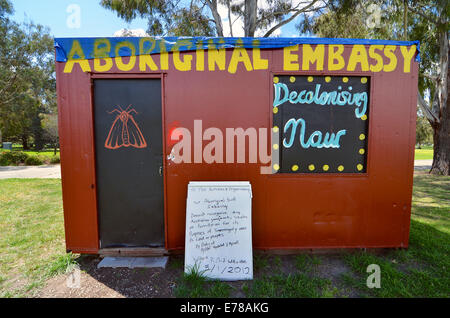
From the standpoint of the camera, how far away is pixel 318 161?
301 centimetres

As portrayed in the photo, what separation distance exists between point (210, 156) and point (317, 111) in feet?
5.29

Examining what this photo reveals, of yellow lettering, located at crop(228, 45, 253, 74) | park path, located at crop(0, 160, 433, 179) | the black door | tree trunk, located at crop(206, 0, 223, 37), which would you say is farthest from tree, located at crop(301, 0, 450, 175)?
the black door

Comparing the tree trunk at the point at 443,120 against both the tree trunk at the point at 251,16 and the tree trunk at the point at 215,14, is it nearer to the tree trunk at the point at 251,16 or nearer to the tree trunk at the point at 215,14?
the tree trunk at the point at 251,16

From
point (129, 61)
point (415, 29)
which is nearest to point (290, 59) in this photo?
point (129, 61)

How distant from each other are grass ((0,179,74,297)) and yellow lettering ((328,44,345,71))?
4.43m

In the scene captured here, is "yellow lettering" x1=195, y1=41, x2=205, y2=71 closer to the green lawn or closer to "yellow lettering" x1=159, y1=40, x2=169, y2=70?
"yellow lettering" x1=159, y1=40, x2=169, y2=70

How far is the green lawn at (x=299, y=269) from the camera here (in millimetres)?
2385

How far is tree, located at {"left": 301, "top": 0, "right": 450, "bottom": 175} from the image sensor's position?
25.1 feet

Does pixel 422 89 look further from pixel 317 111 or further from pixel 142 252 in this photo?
pixel 142 252

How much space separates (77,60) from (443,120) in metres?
12.4

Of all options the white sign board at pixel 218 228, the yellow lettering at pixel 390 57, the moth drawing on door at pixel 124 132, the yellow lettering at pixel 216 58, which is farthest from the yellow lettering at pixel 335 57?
the moth drawing on door at pixel 124 132

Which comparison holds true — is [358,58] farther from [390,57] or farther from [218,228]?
[218,228]

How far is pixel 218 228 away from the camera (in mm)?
2684

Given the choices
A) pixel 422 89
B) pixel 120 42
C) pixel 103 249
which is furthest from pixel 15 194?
pixel 422 89
